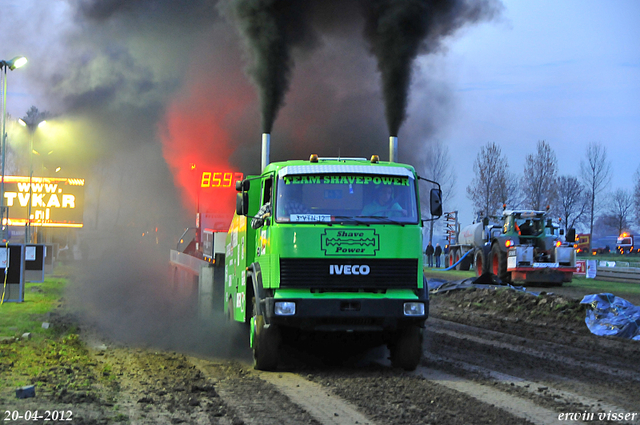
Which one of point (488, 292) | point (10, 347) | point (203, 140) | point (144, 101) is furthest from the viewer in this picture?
point (144, 101)

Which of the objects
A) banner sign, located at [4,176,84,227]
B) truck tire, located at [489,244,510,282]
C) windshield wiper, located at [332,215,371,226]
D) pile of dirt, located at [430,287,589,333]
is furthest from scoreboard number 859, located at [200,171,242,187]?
banner sign, located at [4,176,84,227]

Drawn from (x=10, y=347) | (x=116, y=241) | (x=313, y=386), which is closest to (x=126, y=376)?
(x=313, y=386)

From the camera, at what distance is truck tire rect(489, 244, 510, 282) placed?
2436cm

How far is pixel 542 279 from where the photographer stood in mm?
23047

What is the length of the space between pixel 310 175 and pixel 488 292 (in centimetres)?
1150

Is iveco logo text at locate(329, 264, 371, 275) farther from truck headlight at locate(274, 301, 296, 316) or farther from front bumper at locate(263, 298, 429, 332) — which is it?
truck headlight at locate(274, 301, 296, 316)

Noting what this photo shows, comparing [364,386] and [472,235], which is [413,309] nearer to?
[364,386]

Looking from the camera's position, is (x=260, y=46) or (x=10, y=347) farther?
(x=260, y=46)

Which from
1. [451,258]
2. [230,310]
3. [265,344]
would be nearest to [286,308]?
[265,344]

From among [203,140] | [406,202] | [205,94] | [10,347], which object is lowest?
[10,347]

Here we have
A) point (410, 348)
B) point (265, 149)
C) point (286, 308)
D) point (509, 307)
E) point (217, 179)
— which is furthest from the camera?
point (217, 179)

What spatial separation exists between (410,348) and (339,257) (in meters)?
1.63

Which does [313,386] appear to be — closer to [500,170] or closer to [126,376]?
[126,376]

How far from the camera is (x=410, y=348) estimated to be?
8.82 metres
